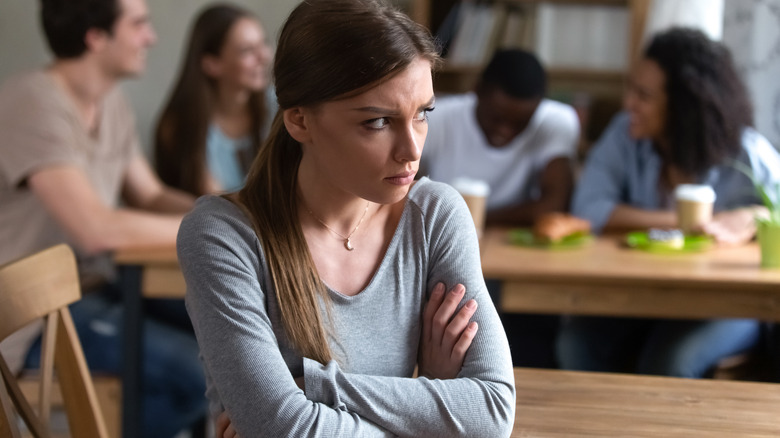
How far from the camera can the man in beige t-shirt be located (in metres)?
2.18

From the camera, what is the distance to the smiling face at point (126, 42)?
2.50m

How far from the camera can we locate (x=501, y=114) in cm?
267

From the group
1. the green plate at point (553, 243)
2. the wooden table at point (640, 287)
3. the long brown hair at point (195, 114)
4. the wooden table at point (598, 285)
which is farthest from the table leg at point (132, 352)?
the green plate at point (553, 243)

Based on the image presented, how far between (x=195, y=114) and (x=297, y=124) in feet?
5.51

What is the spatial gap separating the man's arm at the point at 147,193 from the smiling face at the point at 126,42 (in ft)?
0.95

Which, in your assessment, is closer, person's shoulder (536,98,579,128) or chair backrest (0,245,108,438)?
chair backrest (0,245,108,438)

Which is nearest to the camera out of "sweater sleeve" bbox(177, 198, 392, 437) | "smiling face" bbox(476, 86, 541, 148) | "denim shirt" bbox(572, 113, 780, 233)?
"sweater sleeve" bbox(177, 198, 392, 437)

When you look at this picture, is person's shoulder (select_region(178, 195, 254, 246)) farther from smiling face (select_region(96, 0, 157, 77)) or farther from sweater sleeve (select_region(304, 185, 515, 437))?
smiling face (select_region(96, 0, 157, 77))

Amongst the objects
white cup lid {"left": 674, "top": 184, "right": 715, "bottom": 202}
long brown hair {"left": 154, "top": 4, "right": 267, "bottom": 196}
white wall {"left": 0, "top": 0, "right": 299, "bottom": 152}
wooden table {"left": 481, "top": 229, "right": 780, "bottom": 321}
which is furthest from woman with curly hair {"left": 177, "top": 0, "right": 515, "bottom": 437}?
white wall {"left": 0, "top": 0, "right": 299, "bottom": 152}

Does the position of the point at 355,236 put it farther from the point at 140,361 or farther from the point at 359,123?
the point at 140,361

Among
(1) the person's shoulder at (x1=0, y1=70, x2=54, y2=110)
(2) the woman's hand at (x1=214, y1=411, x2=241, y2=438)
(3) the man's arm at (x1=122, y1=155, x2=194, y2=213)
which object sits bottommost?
(3) the man's arm at (x1=122, y1=155, x2=194, y2=213)

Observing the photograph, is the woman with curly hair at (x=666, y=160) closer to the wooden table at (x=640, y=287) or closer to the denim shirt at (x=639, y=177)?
the denim shirt at (x=639, y=177)

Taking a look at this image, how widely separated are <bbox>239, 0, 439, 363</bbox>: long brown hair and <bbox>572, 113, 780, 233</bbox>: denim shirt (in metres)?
1.46

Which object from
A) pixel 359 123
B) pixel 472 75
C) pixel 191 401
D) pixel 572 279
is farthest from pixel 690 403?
pixel 472 75
